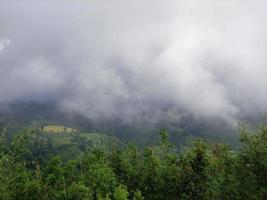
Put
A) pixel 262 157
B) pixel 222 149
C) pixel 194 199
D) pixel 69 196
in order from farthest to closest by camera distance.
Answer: pixel 222 149 → pixel 194 199 → pixel 69 196 → pixel 262 157

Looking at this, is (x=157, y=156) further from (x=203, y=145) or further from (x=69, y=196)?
(x=69, y=196)

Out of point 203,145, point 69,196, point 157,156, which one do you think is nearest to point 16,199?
point 69,196

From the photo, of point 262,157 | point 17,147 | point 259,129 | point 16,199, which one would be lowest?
point 16,199

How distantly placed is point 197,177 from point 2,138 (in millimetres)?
41705

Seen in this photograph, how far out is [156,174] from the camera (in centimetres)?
8475

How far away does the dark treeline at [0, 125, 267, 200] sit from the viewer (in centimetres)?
6128

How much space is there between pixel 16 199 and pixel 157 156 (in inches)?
1234

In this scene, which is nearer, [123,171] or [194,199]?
[194,199]

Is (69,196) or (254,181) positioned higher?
(254,181)

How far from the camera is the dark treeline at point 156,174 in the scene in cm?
6128

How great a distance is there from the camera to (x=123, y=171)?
293ft

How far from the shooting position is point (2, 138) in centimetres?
4941

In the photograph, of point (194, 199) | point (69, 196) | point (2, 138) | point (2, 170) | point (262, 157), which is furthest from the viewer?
point (194, 199)


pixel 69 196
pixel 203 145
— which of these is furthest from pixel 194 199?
pixel 69 196
